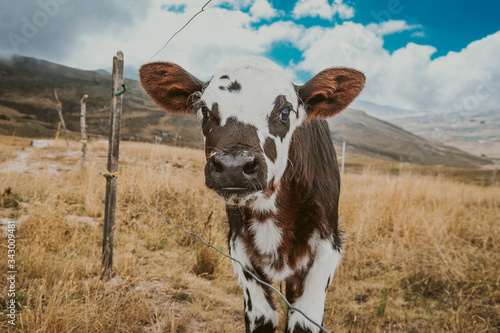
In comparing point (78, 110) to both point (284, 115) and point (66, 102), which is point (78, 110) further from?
point (284, 115)

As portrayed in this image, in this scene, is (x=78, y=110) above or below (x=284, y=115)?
above

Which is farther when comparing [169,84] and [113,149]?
[113,149]

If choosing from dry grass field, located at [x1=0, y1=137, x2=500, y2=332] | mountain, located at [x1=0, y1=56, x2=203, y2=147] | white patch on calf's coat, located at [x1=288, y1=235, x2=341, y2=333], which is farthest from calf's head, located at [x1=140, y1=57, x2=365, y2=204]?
mountain, located at [x1=0, y1=56, x2=203, y2=147]

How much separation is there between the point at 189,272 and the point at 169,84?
102 inches

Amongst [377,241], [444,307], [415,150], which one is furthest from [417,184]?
[415,150]

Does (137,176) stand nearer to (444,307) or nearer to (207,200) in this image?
(207,200)

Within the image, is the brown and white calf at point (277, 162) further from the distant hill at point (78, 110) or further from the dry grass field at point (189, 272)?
the distant hill at point (78, 110)

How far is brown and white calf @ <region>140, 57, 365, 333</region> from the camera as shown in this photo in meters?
2.06

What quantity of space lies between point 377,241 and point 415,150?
172 meters

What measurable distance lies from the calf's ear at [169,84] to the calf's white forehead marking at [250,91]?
31 cm

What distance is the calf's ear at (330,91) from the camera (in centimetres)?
236

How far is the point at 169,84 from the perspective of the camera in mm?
2555

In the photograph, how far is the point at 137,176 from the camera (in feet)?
21.9

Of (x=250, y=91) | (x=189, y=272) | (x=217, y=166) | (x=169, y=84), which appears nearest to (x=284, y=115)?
(x=250, y=91)
